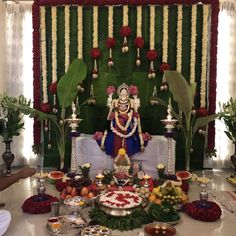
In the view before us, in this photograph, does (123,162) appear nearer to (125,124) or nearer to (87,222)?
(125,124)

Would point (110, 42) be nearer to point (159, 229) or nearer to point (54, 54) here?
point (54, 54)

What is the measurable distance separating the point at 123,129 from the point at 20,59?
227 cm

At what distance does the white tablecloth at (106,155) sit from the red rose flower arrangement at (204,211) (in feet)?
5.11

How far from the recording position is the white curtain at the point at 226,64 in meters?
5.80

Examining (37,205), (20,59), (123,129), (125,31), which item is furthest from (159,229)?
(20,59)

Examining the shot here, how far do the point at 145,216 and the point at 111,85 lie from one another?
278cm

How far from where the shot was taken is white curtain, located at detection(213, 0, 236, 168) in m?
5.80

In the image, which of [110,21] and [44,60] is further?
[44,60]

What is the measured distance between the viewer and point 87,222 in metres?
3.46

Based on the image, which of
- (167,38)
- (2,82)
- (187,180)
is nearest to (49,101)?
(2,82)

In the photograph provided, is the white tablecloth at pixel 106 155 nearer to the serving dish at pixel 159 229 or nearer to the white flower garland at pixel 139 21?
the white flower garland at pixel 139 21

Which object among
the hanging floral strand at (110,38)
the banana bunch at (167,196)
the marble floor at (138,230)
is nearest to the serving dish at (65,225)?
the marble floor at (138,230)

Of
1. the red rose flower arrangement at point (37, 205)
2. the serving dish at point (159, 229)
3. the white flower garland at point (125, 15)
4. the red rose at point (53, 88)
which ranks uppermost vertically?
the white flower garland at point (125, 15)

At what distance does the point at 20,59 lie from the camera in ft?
19.7
